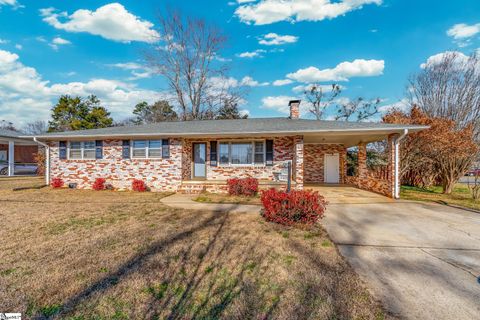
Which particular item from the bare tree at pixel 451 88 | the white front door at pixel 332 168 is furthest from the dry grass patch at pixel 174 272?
the bare tree at pixel 451 88

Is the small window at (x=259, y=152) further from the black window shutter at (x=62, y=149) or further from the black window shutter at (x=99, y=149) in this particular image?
the black window shutter at (x=62, y=149)

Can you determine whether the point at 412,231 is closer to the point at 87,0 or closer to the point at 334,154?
the point at 334,154

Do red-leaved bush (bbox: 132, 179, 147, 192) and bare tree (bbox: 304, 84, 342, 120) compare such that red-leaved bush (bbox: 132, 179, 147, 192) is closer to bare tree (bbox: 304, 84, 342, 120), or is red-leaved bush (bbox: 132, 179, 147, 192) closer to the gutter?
the gutter

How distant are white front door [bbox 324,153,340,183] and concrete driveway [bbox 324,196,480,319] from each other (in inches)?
277

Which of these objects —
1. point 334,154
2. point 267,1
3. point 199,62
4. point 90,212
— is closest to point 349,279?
point 90,212

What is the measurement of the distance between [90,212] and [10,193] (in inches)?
253

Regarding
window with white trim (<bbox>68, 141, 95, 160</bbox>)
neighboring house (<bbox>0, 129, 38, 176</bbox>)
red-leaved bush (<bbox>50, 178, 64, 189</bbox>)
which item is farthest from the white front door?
neighboring house (<bbox>0, 129, 38, 176</bbox>)

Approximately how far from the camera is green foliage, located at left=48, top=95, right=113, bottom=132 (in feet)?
87.9

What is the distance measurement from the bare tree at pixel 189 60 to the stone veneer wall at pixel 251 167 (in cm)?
1357

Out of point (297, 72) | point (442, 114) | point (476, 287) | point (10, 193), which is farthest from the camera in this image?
point (297, 72)

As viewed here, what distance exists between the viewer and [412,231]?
5.16m

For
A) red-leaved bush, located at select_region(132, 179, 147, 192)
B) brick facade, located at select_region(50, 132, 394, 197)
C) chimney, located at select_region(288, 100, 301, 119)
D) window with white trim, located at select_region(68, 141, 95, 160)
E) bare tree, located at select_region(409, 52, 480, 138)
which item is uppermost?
bare tree, located at select_region(409, 52, 480, 138)

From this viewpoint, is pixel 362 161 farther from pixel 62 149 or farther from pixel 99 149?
pixel 62 149

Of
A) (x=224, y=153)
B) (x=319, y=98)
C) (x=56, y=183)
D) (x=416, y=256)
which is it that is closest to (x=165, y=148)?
(x=224, y=153)
